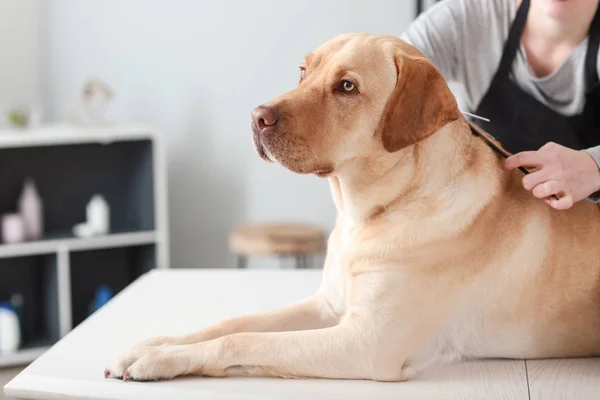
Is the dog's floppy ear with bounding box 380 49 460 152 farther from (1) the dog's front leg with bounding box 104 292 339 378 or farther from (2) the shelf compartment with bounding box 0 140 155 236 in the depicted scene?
(2) the shelf compartment with bounding box 0 140 155 236

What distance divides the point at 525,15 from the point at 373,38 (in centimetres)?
57

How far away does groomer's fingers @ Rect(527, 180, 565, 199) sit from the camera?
1.35 m

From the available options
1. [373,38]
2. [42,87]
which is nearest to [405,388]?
[373,38]

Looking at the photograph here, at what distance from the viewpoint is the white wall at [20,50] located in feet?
13.8

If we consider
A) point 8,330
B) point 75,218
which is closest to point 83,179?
point 75,218

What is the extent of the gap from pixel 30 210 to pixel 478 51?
255 centimetres

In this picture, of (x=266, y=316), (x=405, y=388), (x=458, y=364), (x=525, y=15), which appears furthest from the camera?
(x=525, y=15)

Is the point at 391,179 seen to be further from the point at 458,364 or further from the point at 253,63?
the point at 253,63

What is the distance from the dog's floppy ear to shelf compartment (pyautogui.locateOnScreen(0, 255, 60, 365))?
280cm

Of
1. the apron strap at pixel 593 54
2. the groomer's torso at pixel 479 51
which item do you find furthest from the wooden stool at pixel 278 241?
the apron strap at pixel 593 54

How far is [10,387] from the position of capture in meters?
1.29

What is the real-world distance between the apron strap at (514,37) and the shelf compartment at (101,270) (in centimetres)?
256

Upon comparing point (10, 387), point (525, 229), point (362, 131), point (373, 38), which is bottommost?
point (10, 387)

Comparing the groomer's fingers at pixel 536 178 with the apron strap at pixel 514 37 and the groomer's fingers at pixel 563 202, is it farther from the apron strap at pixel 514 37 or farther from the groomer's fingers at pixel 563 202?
the apron strap at pixel 514 37
